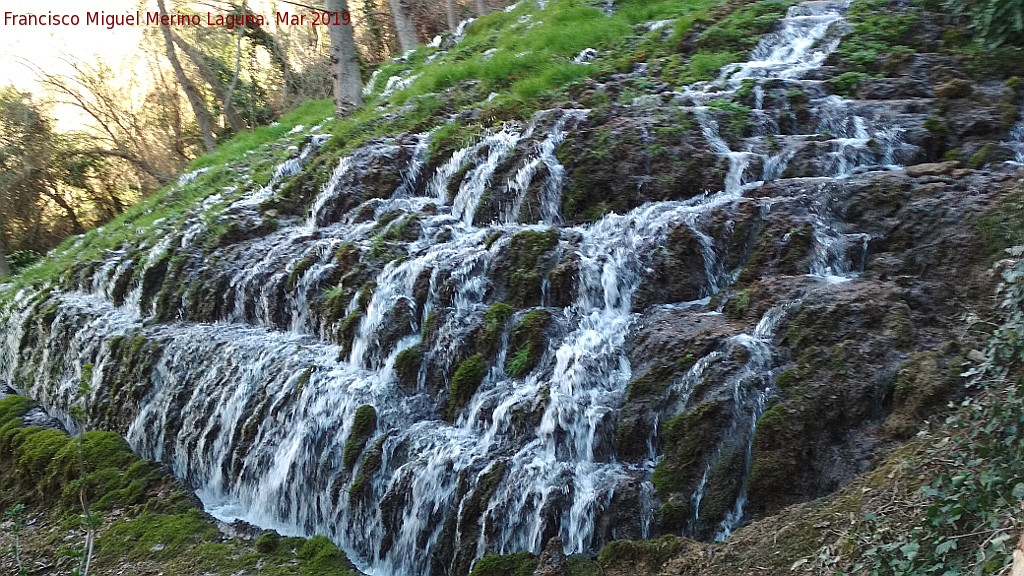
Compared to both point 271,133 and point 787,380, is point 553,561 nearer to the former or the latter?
point 787,380

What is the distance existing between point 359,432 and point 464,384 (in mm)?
999

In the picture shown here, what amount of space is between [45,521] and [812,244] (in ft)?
24.9

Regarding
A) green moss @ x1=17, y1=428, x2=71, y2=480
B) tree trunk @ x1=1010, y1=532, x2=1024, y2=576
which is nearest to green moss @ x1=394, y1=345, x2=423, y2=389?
green moss @ x1=17, y1=428, x2=71, y2=480

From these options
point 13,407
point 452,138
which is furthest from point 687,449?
point 13,407

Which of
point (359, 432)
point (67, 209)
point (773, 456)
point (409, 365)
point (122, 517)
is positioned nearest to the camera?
point (773, 456)

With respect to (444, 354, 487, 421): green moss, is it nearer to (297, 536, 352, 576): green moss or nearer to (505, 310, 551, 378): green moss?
(505, 310, 551, 378): green moss

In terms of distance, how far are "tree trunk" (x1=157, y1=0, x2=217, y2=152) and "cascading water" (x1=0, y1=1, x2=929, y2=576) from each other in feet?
29.9

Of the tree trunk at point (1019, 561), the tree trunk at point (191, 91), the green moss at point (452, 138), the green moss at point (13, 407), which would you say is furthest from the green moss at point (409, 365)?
the tree trunk at point (191, 91)

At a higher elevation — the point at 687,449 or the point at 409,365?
the point at 409,365

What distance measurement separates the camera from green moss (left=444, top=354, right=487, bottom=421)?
6.10 m

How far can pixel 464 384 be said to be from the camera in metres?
6.14

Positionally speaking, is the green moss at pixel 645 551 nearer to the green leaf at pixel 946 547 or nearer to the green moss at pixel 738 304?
the green leaf at pixel 946 547

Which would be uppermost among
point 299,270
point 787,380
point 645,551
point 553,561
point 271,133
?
point 271,133

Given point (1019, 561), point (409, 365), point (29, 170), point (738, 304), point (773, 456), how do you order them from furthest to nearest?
point (29, 170) < point (409, 365) < point (738, 304) < point (773, 456) < point (1019, 561)
